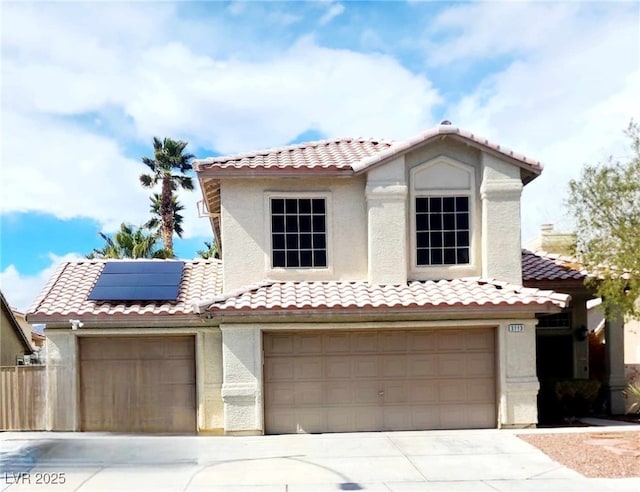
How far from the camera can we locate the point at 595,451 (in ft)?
35.5

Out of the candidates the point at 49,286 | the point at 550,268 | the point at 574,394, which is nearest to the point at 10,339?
the point at 49,286

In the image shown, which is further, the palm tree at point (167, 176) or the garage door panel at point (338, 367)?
the palm tree at point (167, 176)

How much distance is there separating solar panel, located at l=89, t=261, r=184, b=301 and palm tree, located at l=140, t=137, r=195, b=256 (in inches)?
748

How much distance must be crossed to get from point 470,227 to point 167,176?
23.2m

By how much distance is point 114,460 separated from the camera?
422 inches

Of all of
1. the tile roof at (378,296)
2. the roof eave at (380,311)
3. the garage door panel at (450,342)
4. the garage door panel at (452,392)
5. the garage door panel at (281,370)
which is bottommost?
the garage door panel at (452,392)

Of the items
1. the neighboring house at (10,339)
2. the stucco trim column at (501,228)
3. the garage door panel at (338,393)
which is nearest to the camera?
the garage door panel at (338,393)

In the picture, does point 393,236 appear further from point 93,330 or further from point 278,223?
point 93,330

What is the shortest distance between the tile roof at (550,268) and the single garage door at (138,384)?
8.12m

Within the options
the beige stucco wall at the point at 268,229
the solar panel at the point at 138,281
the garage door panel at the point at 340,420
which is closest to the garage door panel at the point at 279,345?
the beige stucco wall at the point at 268,229

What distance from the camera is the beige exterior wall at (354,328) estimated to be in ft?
42.3

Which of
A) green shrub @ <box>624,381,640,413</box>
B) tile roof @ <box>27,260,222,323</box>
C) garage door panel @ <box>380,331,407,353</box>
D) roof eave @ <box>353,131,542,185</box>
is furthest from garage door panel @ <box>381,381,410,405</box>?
green shrub @ <box>624,381,640,413</box>

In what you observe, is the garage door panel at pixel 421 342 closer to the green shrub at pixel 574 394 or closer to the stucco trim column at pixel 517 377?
the stucco trim column at pixel 517 377

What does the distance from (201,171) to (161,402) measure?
16.6ft
